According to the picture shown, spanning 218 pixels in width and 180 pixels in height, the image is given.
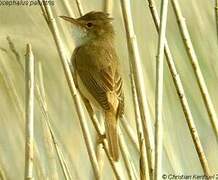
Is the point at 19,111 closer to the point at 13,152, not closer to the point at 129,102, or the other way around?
the point at 13,152

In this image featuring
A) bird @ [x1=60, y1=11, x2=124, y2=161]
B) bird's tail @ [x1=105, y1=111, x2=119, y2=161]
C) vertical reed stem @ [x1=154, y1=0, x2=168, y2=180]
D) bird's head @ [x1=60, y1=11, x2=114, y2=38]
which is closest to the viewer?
vertical reed stem @ [x1=154, y1=0, x2=168, y2=180]

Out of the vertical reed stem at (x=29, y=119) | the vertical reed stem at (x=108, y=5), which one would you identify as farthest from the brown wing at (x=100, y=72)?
the vertical reed stem at (x=29, y=119)

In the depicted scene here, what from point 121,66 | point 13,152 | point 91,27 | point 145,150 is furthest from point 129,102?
point 145,150

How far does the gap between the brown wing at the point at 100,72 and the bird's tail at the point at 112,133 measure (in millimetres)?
73

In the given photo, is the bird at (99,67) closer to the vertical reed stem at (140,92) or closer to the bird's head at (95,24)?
the bird's head at (95,24)

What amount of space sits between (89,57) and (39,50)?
391 millimetres

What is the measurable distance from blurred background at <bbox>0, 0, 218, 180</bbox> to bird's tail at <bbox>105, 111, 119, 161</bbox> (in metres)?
0.47

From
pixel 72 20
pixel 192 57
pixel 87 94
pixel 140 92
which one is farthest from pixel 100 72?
pixel 140 92

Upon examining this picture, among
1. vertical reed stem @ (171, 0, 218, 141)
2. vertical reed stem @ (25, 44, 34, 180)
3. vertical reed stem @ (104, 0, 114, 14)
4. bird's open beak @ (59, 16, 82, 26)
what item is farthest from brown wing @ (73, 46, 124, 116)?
vertical reed stem @ (25, 44, 34, 180)

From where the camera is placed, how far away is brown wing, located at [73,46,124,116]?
3.43m

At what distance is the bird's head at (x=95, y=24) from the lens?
3646 mm

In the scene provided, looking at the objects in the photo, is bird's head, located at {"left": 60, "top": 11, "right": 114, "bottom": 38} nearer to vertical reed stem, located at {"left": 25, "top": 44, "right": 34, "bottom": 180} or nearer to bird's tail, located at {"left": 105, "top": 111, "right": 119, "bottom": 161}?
bird's tail, located at {"left": 105, "top": 111, "right": 119, "bottom": 161}

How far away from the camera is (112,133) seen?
3.04m

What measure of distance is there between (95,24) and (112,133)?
0.99 metres
